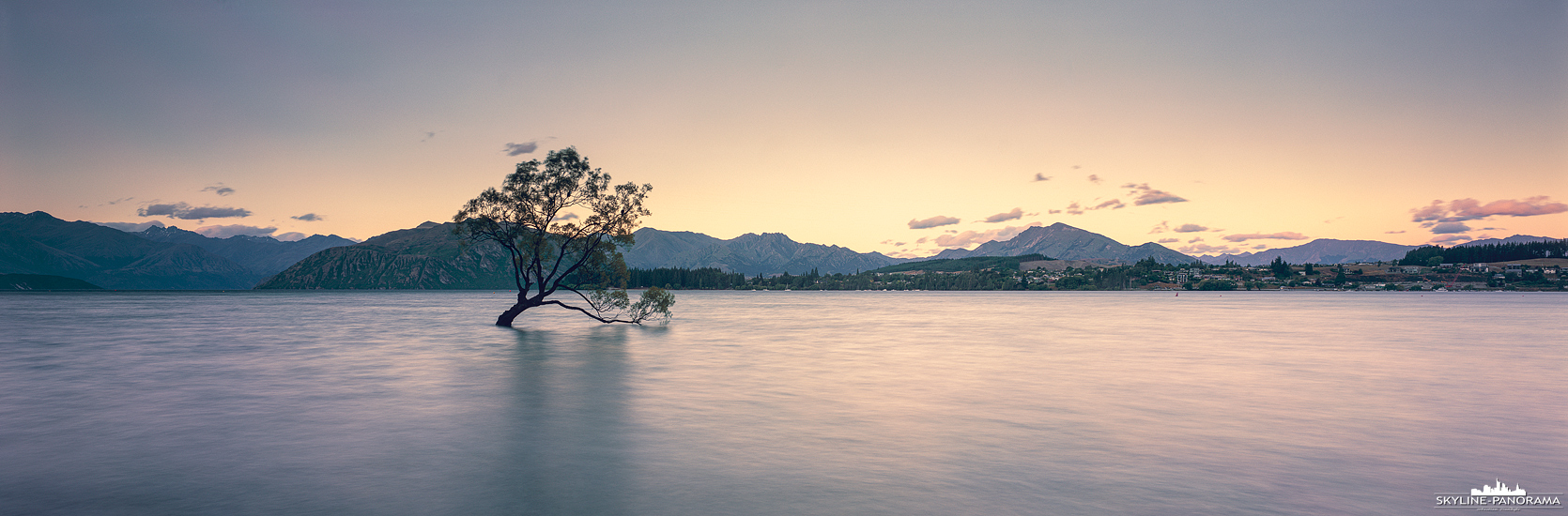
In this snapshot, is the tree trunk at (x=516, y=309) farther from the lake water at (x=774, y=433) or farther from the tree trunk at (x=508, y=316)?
the lake water at (x=774, y=433)

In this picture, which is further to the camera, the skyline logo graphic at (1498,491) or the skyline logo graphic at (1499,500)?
the skyline logo graphic at (1498,491)

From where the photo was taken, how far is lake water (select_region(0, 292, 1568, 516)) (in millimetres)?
11953

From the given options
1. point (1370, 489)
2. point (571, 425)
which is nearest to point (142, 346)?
point (571, 425)

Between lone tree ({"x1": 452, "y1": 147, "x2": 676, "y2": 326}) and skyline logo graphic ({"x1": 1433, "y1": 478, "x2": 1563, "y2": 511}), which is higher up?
lone tree ({"x1": 452, "y1": 147, "x2": 676, "y2": 326})

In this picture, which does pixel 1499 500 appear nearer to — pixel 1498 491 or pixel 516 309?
pixel 1498 491

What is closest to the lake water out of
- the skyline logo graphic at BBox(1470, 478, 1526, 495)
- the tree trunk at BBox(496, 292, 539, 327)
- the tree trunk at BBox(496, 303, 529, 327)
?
the skyline logo graphic at BBox(1470, 478, 1526, 495)

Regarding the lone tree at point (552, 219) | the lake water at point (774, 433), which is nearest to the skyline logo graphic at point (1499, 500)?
the lake water at point (774, 433)

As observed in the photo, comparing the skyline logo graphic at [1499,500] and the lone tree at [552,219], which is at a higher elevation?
the lone tree at [552,219]

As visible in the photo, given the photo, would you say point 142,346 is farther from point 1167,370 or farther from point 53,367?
point 1167,370

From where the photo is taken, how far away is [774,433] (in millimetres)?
17688

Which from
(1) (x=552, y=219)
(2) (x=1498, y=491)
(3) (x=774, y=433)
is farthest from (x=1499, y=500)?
(1) (x=552, y=219)

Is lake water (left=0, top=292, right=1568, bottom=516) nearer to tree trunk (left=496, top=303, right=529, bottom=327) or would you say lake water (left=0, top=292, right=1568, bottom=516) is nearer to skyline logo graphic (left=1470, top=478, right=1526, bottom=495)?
skyline logo graphic (left=1470, top=478, right=1526, bottom=495)

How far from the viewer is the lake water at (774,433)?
471 inches

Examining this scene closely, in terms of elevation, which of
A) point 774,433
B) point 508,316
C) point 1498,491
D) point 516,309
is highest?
point 516,309
